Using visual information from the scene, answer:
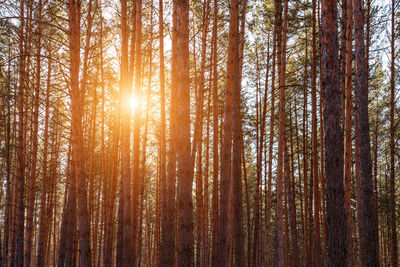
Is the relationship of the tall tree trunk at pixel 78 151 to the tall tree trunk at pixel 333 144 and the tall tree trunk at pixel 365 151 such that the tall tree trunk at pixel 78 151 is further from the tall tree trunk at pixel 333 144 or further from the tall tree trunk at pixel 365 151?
the tall tree trunk at pixel 365 151

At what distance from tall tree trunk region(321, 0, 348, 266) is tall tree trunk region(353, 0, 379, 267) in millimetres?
3021

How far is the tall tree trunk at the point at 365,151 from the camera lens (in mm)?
7701

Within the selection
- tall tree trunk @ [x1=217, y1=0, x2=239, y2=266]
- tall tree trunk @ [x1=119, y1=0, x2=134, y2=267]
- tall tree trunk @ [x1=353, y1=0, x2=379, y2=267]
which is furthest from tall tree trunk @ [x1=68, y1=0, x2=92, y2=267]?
tall tree trunk @ [x1=353, y1=0, x2=379, y2=267]

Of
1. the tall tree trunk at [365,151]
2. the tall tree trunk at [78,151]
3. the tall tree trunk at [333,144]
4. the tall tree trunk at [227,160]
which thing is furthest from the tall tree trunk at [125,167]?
the tall tree trunk at [365,151]

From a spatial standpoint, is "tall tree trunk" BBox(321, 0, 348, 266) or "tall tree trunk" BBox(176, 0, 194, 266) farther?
"tall tree trunk" BBox(176, 0, 194, 266)

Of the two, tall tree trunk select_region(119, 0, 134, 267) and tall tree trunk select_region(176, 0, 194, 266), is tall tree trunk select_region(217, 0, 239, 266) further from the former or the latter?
tall tree trunk select_region(119, 0, 134, 267)

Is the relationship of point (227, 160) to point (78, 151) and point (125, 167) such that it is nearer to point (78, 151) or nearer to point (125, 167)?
point (125, 167)

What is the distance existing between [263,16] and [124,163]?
350 inches

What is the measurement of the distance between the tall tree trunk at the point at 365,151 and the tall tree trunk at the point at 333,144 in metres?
3.02

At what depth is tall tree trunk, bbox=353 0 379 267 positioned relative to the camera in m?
7.70

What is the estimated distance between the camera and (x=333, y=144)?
5328mm

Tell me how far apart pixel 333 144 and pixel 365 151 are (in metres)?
3.16

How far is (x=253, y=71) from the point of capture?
1552 cm

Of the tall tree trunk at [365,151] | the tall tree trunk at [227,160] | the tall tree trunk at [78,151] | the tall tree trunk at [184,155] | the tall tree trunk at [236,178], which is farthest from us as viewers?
the tall tree trunk at [365,151]
